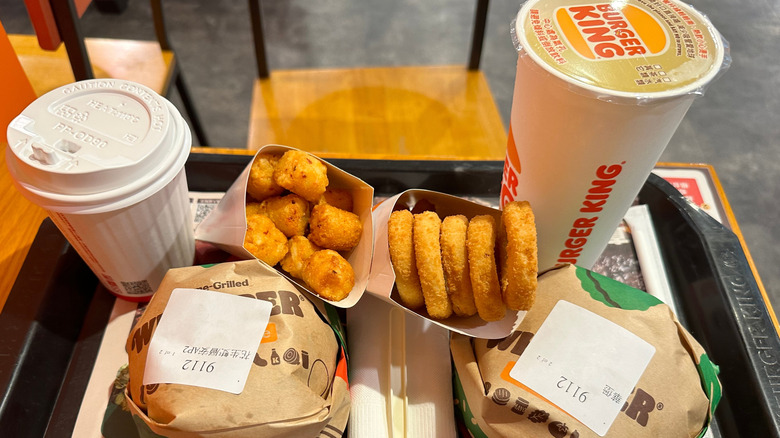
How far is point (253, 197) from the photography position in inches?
36.2

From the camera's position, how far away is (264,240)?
0.83 metres

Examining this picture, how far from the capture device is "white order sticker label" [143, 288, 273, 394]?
0.68 metres

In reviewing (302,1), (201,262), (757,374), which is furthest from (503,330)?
(302,1)

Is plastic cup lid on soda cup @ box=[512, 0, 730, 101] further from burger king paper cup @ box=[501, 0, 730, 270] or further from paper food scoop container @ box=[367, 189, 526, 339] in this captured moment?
A: paper food scoop container @ box=[367, 189, 526, 339]

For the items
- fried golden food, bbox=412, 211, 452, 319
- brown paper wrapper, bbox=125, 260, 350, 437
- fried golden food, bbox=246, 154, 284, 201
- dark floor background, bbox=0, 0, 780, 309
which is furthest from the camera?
dark floor background, bbox=0, 0, 780, 309

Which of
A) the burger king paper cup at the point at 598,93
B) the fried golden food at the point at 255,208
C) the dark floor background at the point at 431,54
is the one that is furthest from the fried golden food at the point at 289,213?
the dark floor background at the point at 431,54

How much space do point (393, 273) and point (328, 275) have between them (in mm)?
98

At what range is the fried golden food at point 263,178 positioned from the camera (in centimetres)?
87

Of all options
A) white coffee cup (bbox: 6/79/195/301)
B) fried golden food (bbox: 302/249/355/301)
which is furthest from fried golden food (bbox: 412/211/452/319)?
white coffee cup (bbox: 6/79/195/301)

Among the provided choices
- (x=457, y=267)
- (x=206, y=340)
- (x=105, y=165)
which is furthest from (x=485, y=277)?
(x=105, y=165)

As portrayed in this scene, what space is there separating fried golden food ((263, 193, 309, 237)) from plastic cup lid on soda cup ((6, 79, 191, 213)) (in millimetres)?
162

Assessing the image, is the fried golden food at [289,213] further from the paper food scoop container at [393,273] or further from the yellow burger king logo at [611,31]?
the yellow burger king logo at [611,31]

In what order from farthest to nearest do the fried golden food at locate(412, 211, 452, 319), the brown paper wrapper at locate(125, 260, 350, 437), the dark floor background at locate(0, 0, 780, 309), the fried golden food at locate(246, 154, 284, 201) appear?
the dark floor background at locate(0, 0, 780, 309)
the fried golden food at locate(246, 154, 284, 201)
the fried golden food at locate(412, 211, 452, 319)
the brown paper wrapper at locate(125, 260, 350, 437)

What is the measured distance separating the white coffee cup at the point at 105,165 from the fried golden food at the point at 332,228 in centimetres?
21
